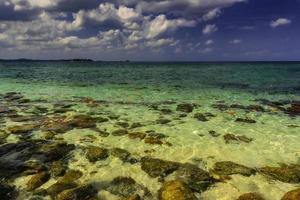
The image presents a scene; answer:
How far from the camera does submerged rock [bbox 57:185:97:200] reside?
323 inches

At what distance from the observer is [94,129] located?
48.7ft

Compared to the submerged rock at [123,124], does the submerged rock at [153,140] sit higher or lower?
lower

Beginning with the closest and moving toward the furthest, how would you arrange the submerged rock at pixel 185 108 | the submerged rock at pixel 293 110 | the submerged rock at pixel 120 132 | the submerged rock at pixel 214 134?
1. the submerged rock at pixel 120 132
2. the submerged rock at pixel 214 134
3. the submerged rock at pixel 293 110
4. the submerged rock at pixel 185 108

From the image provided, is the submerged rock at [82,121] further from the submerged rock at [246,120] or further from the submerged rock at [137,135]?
the submerged rock at [246,120]

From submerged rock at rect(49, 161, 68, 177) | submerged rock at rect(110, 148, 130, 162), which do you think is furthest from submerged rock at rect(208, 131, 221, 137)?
submerged rock at rect(49, 161, 68, 177)

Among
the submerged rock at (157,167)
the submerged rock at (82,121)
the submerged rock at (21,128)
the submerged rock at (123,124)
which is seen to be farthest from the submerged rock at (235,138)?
the submerged rock at (21,128)

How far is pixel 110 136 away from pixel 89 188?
16.7 feet

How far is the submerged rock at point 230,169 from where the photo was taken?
10.0m

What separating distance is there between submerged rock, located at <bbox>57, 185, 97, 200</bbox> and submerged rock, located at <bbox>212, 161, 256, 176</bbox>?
13.8 feet

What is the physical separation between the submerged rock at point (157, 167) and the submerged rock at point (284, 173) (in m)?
3.13

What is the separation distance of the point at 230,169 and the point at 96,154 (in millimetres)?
4961

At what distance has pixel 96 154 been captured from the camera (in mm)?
11320

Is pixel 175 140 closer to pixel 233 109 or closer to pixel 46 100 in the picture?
pixel 233 109

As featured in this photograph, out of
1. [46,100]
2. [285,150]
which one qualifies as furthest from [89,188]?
[46,100]
